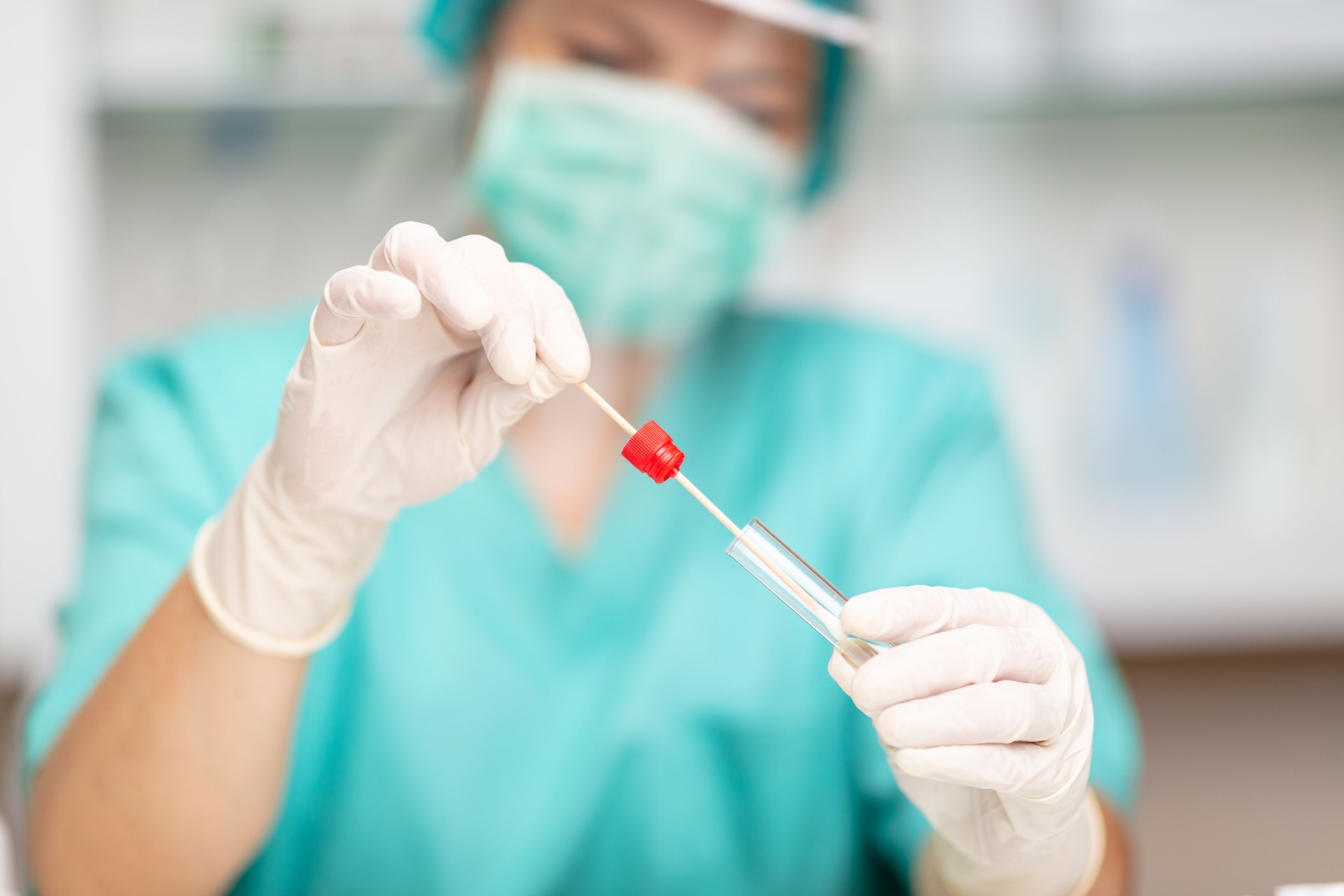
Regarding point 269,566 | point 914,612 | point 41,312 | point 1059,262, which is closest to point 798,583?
point 914,612

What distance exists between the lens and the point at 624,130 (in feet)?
2.88

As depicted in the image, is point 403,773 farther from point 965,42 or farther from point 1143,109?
point 1143,109

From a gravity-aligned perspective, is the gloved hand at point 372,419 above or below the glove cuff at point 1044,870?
above

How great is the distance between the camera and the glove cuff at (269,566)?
601 mm

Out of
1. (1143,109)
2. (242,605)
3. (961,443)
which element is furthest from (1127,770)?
(1143,109)

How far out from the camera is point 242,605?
61 centimetres

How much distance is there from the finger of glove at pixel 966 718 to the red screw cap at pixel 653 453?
0.17 m

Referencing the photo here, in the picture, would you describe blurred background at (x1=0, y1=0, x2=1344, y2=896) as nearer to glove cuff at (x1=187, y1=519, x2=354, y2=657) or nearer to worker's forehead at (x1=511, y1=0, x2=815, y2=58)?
worker's forehead at (x1=511, y1=0, x2=815, y2=58)

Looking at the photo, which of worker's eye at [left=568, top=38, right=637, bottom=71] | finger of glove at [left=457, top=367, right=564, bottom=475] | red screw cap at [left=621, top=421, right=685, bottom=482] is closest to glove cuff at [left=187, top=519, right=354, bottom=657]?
finger of glove at [left=457, top=367, right=564, bottom=475]

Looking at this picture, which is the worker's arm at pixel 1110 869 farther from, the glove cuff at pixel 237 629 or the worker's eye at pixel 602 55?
the worker's eye at pixel 602 55

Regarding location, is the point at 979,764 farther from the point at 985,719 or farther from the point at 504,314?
the point at 504,314

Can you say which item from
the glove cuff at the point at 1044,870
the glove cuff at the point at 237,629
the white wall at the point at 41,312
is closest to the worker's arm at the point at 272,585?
the glove cuff at the point at 237,629

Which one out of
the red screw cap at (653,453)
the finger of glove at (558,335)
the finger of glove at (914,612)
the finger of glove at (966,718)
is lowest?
the finger of glove at (966,718)

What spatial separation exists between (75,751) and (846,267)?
3.32ft
